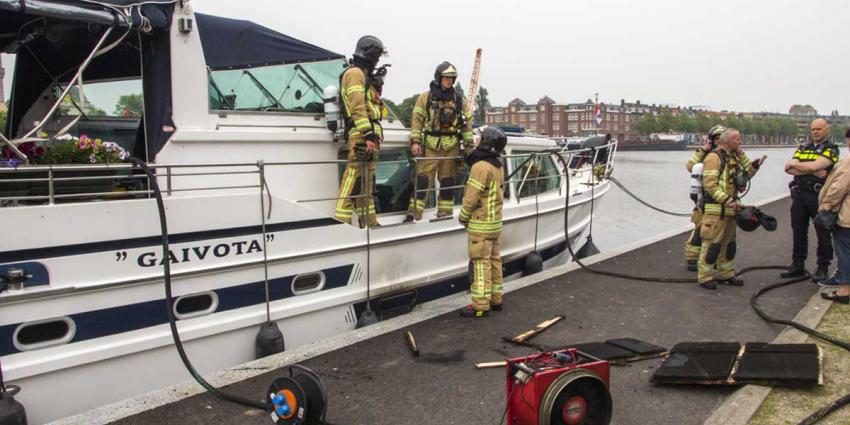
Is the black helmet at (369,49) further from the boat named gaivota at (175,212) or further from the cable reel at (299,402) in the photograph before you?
the cable reel at (299,402)

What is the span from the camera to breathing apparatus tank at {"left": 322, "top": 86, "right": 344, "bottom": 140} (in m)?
6.06

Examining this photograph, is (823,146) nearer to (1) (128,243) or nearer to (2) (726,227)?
(2) (726,227)

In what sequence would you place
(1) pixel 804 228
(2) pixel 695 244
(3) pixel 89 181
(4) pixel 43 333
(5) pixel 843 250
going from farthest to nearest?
(2) pixel 695 244 < (1) pixel 804 228 < (5) pixel 843 250 < (3) pixel 89 181 < (4) pixel 43 333

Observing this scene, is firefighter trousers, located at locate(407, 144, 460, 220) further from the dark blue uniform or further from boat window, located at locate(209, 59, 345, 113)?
the dark blue uniform

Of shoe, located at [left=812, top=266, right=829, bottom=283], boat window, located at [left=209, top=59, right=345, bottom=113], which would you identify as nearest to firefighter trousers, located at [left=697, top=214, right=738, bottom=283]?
shoe, located at [left=812, top=266, right=829, bottom=283]

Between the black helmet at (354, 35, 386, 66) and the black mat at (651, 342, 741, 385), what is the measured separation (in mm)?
3789

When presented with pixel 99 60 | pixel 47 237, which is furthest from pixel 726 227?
pixel 99 60

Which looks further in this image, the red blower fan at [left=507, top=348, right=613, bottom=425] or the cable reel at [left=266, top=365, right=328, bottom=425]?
the cable reel at [left=266, top=365, right=328, bottom=425]

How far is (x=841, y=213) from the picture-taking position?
589 cm

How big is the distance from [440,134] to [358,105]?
123cm

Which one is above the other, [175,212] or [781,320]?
[175,212]

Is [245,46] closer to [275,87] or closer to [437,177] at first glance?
Answer: [275,87]

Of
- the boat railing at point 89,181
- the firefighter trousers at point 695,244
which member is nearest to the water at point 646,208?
the firefighter trousers at point 695,244

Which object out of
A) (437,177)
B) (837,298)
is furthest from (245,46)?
(837,298)
